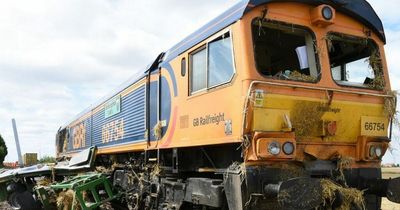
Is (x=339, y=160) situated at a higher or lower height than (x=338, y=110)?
lower

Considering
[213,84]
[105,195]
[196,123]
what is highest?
[213,84]

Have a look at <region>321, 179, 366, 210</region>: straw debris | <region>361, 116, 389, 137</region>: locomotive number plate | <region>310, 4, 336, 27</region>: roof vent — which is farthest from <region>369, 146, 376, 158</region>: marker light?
<region>310, 4, 336, 27</region>: roof vent

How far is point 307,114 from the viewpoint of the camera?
6195 mm

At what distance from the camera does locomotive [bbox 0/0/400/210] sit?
5820 millimetres

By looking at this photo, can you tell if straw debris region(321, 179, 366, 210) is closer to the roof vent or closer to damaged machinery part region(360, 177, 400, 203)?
damaged machinery part region(360, 177, 400, 203)

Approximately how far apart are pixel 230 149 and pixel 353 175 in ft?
5.87

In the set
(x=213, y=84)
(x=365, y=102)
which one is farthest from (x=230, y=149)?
(x=365, y=102)

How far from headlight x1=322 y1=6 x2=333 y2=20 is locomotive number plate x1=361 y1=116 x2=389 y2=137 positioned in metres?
1.52

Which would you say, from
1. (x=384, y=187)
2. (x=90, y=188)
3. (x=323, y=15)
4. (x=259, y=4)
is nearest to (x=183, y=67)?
(x=259, y=4)

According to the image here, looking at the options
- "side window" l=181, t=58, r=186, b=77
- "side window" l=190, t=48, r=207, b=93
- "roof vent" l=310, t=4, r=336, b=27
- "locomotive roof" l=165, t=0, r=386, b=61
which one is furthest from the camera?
"side window" l=181, t=58, r=186, b=77

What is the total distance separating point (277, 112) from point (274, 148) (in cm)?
48

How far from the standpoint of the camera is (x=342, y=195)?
19.5 ft

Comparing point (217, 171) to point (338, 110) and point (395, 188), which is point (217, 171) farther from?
point (395, 188)

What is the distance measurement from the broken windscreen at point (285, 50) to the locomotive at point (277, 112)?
18mm
